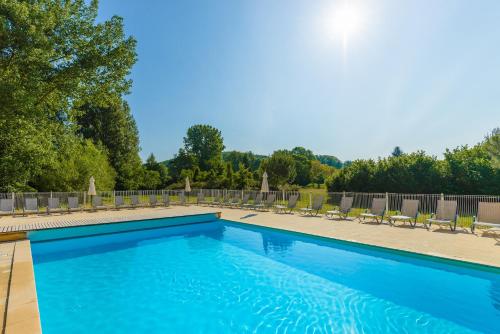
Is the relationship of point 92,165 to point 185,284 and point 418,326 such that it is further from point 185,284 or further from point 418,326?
point 418,326

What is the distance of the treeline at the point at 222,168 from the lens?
3428 cm

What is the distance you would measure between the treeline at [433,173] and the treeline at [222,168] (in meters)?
12.6

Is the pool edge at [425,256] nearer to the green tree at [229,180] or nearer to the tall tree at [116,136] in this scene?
the green tree at [229,180]

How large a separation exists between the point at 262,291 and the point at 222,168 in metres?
33.0

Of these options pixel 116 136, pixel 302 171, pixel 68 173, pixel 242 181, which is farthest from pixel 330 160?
pixel 68 173

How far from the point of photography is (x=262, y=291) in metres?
5.04

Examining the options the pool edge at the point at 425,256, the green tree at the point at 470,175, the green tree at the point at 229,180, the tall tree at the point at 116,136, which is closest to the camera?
the pool edge at the point at 425,256

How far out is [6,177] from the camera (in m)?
16.6

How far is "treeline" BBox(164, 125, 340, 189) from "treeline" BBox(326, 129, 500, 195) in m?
12.6

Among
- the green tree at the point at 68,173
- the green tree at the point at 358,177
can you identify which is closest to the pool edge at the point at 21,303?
the green tree at the point at 68,173

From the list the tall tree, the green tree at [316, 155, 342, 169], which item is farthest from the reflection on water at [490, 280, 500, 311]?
the green tree at [316, 155, 342, 169]

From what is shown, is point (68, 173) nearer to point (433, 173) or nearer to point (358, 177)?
point (358, 177)

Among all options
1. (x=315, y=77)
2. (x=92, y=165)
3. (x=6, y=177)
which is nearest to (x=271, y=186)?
(x=92, y=165)

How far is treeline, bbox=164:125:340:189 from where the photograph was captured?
34281 millimetres
